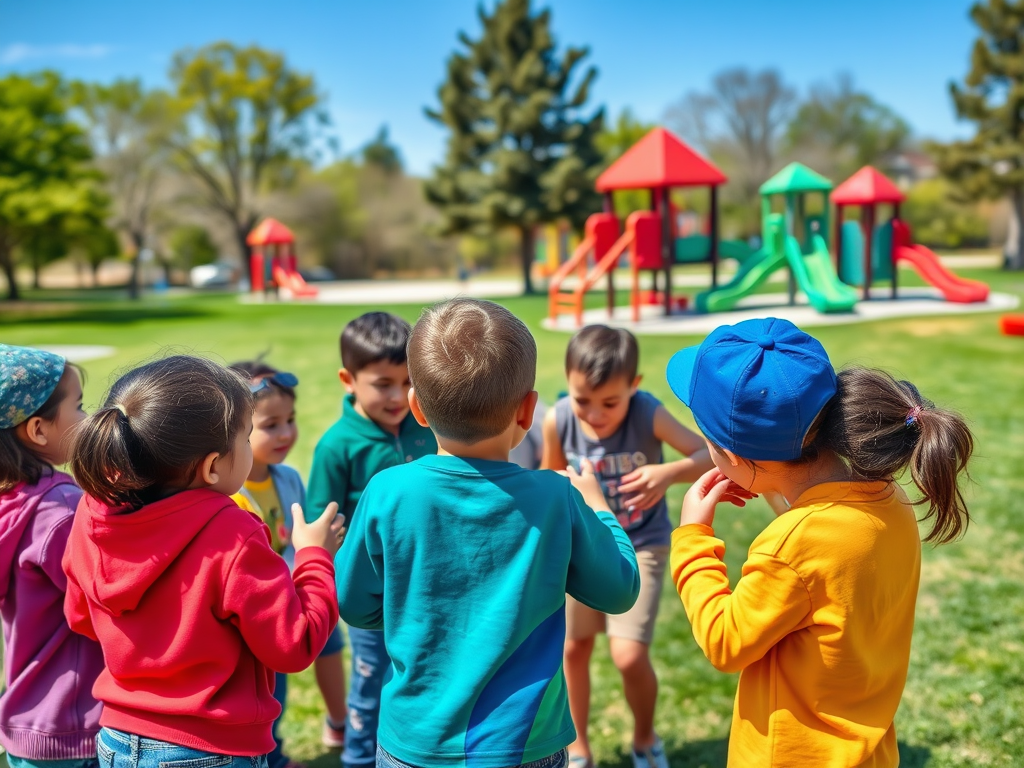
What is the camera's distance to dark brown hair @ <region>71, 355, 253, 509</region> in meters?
1.74

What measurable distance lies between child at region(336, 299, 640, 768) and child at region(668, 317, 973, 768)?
33 cm

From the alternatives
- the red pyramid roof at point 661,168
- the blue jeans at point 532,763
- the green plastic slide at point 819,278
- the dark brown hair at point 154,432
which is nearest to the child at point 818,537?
the blue jeans at point 532,763

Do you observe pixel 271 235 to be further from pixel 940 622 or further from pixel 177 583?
pixel 177 583

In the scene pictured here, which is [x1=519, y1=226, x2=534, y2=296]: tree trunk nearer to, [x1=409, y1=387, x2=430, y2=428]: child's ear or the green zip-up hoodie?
the green zip-up hoodie

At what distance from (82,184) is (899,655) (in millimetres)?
29291

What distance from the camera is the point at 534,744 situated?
175 centimetres

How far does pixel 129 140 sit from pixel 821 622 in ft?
143

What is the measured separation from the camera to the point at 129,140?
3947 centimetres

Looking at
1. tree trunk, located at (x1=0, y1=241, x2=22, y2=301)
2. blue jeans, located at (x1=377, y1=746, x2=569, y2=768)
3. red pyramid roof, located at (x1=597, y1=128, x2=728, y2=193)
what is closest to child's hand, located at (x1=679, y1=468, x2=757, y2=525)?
blue jeans, located at (x1=377, y1=746, x2=569, y2=768)

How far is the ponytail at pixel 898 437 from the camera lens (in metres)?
1.71

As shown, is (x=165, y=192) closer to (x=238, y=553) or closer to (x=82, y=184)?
(x=82, y=184)

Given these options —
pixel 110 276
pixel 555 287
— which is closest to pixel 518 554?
pixel 555 287

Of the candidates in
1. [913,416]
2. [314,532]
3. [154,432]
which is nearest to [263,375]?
[314,532]

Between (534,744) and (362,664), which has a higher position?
(534,744)
